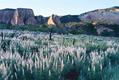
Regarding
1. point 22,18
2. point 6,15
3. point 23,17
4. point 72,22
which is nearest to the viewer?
point 22,18

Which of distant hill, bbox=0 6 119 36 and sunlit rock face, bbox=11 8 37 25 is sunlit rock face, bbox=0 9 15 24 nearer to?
distant hill, bbox=0 6 119 36

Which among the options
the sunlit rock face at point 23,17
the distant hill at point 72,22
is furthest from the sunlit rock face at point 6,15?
the sunlit rock face at point 23,17

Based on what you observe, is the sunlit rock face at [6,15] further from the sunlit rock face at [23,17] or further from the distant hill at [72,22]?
the sunlit rock face at [23,17]

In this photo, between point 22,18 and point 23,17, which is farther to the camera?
point 23,17

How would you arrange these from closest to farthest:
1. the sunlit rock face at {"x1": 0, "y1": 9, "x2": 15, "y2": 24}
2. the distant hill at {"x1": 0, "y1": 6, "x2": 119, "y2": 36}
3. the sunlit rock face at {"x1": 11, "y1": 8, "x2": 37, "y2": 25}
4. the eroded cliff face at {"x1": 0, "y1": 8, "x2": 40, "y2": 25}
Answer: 1. the distant hill at {"x1": 0, "y1": 6, "x2": 119, "y2": 36}
2. the sunlit rock face at {"x1": 11, "y1": 8, "x2": 37, "y2": 25}
3. the eroded cliff face at {"x1": 0, "y1": 8, "x2": 40, "y2": 25}
4. the sunlit rock face at {"x1": 0, "y1": 9, "x2": 15, "y2": 24}

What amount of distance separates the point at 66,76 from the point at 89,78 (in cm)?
63

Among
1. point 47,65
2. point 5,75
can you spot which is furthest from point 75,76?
point 5,75

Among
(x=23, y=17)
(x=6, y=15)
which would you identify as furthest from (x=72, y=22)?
(x=6, y=15)

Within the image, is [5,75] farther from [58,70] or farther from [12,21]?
[12,21]

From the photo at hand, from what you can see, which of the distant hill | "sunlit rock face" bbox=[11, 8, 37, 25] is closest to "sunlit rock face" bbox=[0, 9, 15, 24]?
the distant hill

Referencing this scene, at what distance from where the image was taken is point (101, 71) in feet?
39.0

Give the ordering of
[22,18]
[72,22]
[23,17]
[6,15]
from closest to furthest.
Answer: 1. [22,18]
2. [23,17]
3. [72,22]
4. [6,15]

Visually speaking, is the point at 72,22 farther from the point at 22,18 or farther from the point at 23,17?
the point at 22,18

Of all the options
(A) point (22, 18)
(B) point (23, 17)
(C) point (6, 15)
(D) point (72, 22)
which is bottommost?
(D) point (72, 22)
